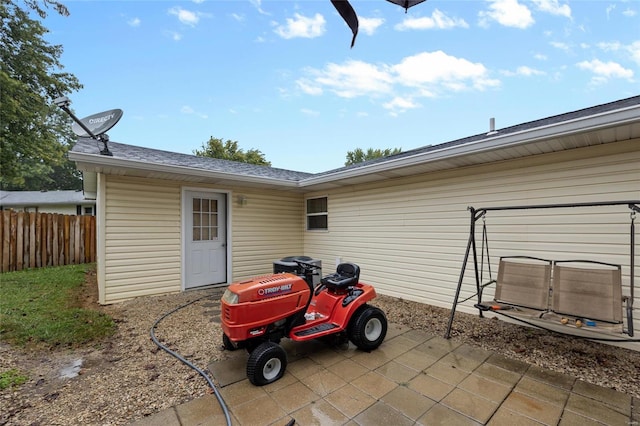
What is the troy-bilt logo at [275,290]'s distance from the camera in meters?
2.41

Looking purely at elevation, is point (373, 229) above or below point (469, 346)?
above

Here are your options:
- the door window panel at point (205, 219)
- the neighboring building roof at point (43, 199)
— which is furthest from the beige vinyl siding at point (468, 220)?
the neighboring building roof at point (43, 199)

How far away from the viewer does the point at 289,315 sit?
2.58 m

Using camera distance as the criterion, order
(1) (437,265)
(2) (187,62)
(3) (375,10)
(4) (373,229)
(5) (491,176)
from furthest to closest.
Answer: (2) (187,62) → (4) (373,229) → (1) (437,265) → (5) (491,176) → (3) (375,10)

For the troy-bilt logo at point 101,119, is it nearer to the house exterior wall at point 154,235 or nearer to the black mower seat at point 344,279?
the house exterior wall at point 154,235

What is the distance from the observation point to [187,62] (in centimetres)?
716

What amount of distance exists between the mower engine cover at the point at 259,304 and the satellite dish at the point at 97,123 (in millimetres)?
3967

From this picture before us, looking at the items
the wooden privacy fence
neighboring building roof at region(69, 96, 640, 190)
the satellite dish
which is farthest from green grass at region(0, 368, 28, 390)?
the wooden privacy fence

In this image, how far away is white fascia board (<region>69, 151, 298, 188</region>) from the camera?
12.9 feet

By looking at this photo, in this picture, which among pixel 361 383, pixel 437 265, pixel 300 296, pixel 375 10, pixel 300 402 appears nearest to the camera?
pixel 375 10

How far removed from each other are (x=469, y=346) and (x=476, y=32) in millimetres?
4759

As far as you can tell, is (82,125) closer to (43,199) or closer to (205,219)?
(205,219)

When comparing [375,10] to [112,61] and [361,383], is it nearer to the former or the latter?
[361,383]

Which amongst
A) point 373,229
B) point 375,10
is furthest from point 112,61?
point 375,10
